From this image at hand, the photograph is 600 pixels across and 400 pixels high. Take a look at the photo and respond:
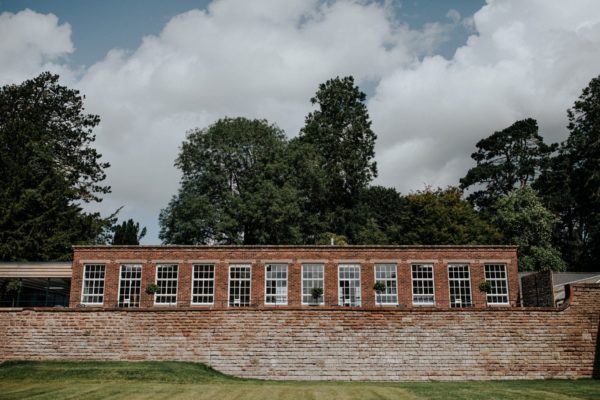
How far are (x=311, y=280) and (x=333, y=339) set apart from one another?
880cm

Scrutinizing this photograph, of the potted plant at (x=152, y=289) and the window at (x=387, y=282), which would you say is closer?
the potted plant at (x=152, y=289)

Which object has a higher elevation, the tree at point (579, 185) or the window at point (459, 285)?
the tree at point (579, 185)

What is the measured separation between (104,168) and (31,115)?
713cm

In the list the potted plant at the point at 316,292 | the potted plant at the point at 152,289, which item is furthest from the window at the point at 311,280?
the potted plant at the point at 152,289

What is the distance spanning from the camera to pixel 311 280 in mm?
31938

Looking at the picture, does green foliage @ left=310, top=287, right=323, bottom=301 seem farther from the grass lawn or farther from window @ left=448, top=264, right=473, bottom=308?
the grass lawn

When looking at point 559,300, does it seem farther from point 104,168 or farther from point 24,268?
point 104,168

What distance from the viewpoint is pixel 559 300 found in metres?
29.7

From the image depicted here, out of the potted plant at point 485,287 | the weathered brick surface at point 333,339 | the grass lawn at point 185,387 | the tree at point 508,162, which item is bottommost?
the grass lawn at point 185,387

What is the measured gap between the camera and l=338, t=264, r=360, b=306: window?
3175cm

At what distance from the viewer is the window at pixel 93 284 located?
31.7m

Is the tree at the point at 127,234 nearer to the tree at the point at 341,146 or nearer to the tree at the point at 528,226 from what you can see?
the tree at the point at 341,146

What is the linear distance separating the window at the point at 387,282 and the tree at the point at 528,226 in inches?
754

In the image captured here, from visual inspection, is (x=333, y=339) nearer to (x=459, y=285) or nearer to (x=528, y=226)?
(x=459, y=285)
